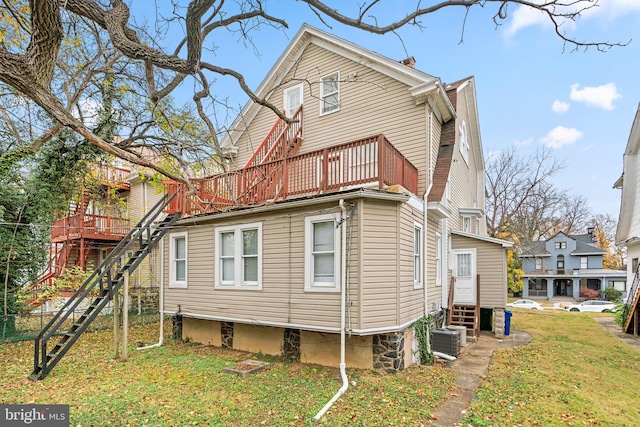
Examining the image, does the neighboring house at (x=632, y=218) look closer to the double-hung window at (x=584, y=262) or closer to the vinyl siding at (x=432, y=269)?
the vinyl siding at (x=432, y=269)

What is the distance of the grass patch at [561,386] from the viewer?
5547mm

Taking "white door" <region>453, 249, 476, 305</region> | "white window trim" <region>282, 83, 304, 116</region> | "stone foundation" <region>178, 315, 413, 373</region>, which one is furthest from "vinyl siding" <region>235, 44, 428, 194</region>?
"white door" <region>453, 249, 476, 305</region>

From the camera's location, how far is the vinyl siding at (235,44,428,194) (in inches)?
376

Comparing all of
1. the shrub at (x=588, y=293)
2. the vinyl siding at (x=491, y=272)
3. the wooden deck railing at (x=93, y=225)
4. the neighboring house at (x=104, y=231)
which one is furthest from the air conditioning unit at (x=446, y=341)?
the shrub at (x=588, y=293)

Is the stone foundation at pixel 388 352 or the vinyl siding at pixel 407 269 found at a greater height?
the vinyl siding at pixel 407 269

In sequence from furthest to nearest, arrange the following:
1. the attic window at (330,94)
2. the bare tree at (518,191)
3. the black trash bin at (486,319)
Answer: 1. the bare tree at (518,191)
2. the black trash bin at (486,319)
3. the attic window at (330,94)

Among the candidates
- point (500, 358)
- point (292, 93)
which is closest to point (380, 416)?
point (500, 358)

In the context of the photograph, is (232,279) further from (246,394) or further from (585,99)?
(585,99)

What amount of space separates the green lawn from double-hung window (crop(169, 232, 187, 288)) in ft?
7.03

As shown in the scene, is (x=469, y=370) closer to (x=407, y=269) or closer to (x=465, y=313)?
(x=407, y=269)

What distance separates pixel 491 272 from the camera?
12.2 metres

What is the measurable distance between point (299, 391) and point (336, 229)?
3.25m

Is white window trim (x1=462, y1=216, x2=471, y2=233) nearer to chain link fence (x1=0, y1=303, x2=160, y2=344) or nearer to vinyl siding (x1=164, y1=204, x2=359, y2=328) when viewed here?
vinyl siding (x1=164, y1=204, x2=359, y2=328)

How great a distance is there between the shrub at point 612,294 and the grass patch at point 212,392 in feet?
120
